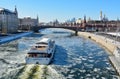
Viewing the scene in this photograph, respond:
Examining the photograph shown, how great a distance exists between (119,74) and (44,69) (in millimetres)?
10866

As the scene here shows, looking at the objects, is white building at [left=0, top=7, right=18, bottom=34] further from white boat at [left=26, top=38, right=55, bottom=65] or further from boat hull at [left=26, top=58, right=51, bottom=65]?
boat hull at [left=26, top=58, right=51, bottom=65]

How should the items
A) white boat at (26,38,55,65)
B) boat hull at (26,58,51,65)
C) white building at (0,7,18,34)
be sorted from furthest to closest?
white building at (0,7,18,34)
white boat at (26,38,55,65)
boat hull at (26,58,51,65)

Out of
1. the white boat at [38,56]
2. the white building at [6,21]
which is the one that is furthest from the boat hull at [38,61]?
the white building at [6,21]

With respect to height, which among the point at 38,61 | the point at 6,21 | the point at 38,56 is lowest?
the point at 38,61

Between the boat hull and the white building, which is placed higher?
the white building

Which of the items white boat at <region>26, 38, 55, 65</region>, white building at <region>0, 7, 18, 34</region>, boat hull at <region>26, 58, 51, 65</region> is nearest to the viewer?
boat hull at <region>26, 58, 51, 65</region>

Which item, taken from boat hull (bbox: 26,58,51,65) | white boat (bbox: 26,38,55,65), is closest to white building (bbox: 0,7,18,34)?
white boat (bbox: 26,38,55,65)

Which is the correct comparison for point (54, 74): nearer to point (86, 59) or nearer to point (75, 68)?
point (75, 68)

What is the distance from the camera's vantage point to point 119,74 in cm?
3947

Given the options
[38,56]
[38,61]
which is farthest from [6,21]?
[38,61]

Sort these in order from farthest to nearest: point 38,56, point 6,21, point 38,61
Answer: point 6,21, point 38,56, point 38,61

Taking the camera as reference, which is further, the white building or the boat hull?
the white building

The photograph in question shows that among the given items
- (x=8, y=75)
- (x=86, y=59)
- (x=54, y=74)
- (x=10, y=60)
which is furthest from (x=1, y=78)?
(x=86, y=59)

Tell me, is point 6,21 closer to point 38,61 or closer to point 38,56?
point 38,56
